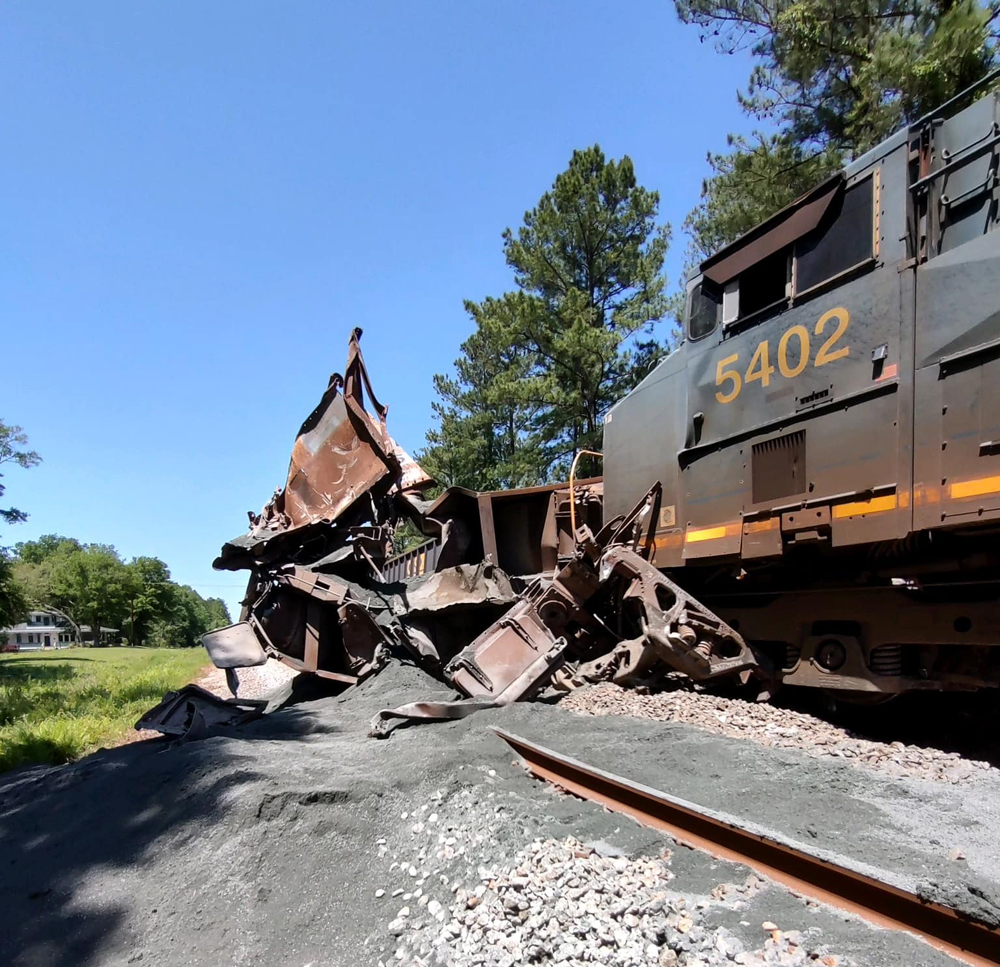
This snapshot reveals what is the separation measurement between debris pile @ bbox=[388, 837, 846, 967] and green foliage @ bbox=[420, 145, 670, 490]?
59.4 ft

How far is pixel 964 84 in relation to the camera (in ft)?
30.9

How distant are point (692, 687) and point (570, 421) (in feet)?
53.3

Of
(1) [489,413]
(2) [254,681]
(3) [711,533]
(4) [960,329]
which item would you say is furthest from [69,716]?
(1) [489,413]

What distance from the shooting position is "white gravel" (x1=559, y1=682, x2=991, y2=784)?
3.75 metres

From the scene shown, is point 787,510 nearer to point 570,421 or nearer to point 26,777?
point 26,777

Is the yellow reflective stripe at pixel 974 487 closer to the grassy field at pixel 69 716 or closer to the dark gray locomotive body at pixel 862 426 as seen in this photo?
the dark gray locomotive body at pixel 862 426

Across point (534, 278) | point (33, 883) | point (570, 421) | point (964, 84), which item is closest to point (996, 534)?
point (33, 883)

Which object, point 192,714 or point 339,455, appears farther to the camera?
point 339,455

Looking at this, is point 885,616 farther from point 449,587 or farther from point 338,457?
point 338,457

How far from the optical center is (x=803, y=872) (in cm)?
233

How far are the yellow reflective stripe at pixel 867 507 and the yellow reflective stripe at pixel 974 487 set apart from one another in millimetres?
366

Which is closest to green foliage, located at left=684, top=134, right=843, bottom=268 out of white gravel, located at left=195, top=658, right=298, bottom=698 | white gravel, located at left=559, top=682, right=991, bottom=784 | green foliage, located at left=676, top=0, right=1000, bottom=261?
green foliage, located at left=676, top=0, right=1000, bottom=261

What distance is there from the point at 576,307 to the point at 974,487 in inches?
693

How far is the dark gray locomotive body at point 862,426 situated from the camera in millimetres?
3812
